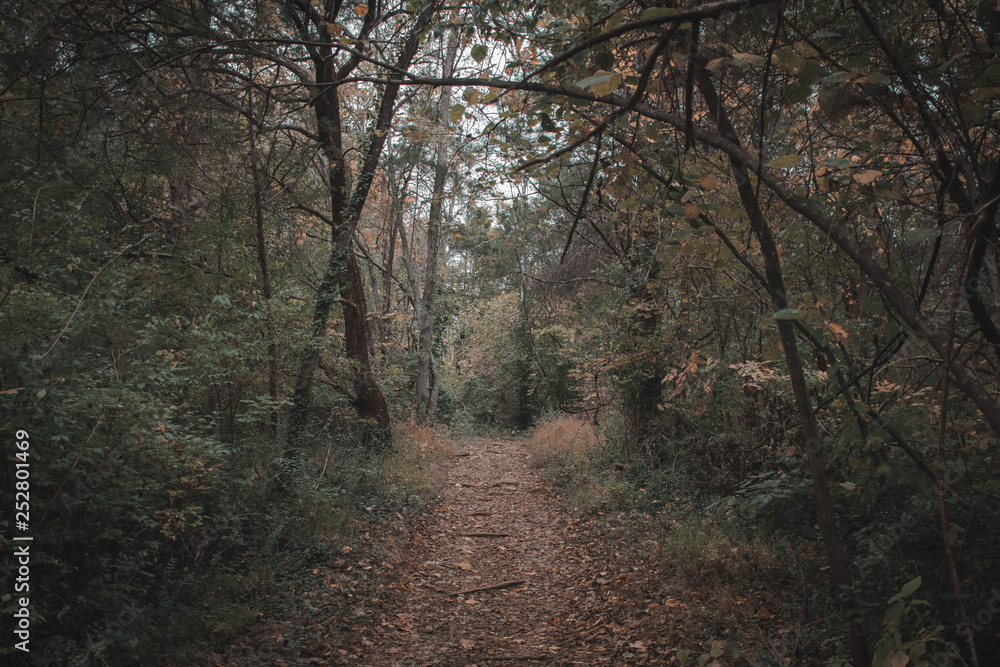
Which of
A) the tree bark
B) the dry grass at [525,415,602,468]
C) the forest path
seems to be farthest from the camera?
the dry grass at [525,415,602,468]

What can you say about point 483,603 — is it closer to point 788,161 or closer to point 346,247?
point 788,161

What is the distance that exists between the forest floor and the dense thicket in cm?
53

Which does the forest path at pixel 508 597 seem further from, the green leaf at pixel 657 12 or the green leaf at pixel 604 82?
the green leaf at pixel 657 12

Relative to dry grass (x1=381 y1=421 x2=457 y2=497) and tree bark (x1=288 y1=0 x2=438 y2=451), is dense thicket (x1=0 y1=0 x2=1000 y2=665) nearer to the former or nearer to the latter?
tree bark (x1=288 y1=0 x2=438 y2=451)

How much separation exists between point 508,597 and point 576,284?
5840 mm

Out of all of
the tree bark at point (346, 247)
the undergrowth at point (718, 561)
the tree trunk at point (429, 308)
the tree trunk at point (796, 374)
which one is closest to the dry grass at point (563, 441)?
the undergrowth at point (718, 561)

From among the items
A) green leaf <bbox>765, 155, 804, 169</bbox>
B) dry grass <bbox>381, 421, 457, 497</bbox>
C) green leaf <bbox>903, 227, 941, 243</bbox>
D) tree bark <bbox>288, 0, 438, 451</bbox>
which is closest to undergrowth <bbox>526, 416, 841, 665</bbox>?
green leaf <bbox>903, 227, 941, 243</bbox>

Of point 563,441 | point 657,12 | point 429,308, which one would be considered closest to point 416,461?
point 563,441

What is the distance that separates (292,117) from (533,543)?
751cm

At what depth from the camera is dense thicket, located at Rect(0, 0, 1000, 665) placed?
232 cm

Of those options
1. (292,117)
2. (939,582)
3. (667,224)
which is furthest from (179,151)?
(939,582)

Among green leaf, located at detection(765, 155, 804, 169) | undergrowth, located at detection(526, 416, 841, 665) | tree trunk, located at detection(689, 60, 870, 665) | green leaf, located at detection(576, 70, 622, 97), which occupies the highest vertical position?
green leaf, located at detection(576, 70, 622, 97)

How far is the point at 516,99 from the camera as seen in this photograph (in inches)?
145

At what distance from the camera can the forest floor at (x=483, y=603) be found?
3.97 metres
